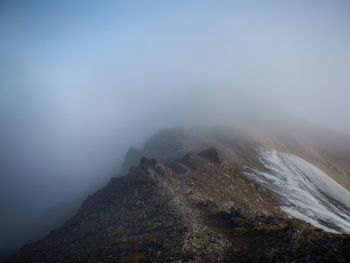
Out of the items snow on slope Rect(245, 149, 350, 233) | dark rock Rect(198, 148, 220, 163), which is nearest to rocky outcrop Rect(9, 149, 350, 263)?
snow on slope Rect(245, 149, 350, 233)

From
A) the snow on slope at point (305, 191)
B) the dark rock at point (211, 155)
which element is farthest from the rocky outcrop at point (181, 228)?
the dark rock at point (211, 155)

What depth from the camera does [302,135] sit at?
144 metres

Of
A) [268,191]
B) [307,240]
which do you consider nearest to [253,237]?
[307,240]

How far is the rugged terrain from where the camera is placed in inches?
1165

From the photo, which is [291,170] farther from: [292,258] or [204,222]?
[292,258]

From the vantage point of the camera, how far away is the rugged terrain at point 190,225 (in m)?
29.6

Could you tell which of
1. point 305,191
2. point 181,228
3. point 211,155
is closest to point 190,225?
point 181,228

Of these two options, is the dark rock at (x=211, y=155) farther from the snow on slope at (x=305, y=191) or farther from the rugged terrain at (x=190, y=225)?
the snow on slope at (x=305, y=191)

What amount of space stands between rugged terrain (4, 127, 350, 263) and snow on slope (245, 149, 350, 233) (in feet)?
5.84

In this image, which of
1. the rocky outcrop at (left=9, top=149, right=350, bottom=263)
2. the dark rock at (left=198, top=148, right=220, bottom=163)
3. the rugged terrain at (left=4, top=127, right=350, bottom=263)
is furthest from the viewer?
the dark rock at (left=198, top=148, right=220, bottom=163)

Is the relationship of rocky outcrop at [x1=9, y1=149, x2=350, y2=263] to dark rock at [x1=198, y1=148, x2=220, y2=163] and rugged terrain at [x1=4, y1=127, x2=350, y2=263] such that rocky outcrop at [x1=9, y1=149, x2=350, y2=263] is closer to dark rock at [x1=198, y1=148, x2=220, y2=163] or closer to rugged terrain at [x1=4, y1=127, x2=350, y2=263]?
rugged terrain at [x1=4, y1=127, x2=350, y2=263]

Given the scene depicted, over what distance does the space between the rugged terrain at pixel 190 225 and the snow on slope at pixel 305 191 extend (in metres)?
1.78

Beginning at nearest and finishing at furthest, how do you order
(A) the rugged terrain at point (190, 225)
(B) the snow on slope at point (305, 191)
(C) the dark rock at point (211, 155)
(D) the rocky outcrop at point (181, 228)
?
(D) the rocky outcrop at point (181, 228), (A) the rugged terrain at point (190, 225), (B) the snow on slope at point (305, 191), (C) the dark rock at point (211, 155)

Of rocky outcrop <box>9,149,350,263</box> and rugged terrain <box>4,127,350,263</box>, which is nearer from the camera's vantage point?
rocky outcrop <box>9,149,350,263</box>
